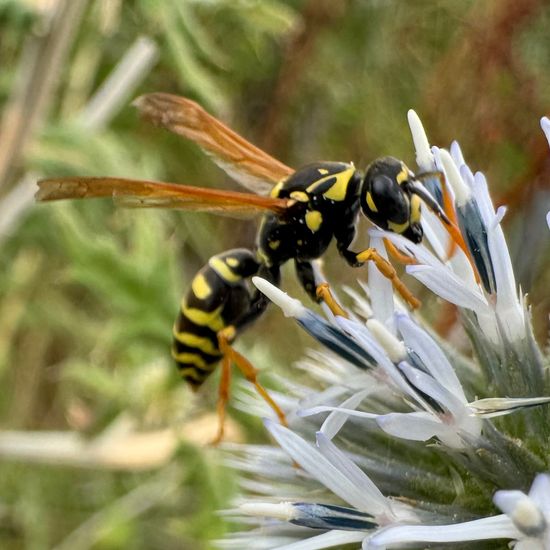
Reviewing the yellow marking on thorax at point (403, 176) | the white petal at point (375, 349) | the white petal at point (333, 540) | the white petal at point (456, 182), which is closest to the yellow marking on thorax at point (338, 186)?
the yellow marking on thorax at point (403, 176)

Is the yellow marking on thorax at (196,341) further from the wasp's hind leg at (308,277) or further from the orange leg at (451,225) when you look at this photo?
the orange leg at (451,225)

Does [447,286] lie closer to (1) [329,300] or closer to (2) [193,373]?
(1) [329,300]

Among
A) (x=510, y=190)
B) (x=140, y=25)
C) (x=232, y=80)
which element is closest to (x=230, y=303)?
(x=140, y=25)

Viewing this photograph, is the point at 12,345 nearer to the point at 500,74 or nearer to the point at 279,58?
the point at 279,58

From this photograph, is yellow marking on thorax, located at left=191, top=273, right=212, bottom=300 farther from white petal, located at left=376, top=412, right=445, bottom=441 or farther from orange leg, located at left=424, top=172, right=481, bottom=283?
white petal, located at left=376, top=412, right=445, bottom=441

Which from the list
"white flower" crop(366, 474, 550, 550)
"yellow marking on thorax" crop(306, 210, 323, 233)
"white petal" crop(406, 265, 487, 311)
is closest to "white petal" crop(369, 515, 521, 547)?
"white flower" crop(366, 474, 550, 550)

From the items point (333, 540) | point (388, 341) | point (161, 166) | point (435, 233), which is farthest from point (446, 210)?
point (161, 166)
